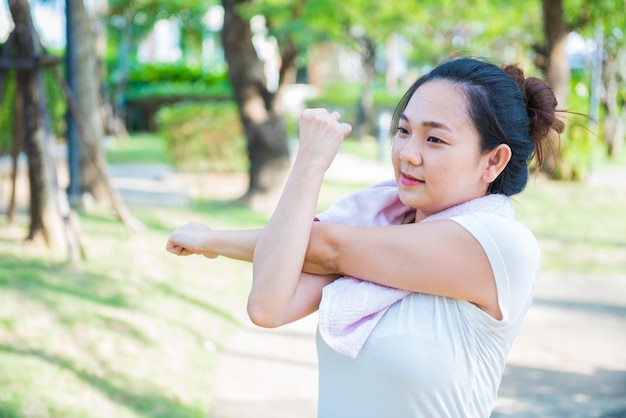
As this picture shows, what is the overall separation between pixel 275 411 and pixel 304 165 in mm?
2742

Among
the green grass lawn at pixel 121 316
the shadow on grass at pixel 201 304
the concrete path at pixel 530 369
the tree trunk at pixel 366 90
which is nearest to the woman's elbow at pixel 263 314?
the green grass lawn at pixel 121 316

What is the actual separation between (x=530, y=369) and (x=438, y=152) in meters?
3.55

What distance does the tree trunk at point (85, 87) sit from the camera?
902 cm

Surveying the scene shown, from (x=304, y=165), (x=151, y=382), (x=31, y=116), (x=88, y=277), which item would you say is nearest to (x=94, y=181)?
(x=31, y=116)

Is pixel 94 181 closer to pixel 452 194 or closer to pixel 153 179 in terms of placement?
pixel 153 179

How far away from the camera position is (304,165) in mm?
1715

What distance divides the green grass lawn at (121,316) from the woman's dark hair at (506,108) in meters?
0.40

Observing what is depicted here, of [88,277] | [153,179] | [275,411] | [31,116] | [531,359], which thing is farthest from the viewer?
[153,179]

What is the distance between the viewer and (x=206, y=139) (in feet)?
43.2

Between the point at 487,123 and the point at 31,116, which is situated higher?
the point at 487,123

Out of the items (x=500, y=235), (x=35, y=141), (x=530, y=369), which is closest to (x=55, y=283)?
(x=35, y=141)

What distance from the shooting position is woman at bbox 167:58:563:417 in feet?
5.56

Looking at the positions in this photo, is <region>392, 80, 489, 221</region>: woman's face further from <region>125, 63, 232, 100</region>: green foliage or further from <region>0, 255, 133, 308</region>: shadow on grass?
<region>125, 63, 232, 100</region>: green foliage

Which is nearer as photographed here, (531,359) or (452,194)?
(452,194)
